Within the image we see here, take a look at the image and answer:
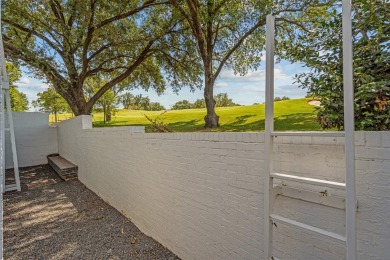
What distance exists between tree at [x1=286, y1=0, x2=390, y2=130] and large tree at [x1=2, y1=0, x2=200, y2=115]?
26.3ft

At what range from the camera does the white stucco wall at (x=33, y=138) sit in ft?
36.0

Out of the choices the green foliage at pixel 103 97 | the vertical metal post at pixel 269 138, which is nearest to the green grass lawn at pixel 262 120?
the vertical metal post at pixel 269 138

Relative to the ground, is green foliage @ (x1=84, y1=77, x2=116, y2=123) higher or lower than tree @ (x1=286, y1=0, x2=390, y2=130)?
higher

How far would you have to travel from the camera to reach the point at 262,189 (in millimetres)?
2236

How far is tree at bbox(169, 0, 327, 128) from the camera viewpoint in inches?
343

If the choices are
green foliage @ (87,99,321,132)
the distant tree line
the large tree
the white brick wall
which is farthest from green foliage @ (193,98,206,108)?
the white brick wall

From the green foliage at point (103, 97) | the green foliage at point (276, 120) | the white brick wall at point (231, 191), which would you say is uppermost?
the green foliage at point (103, 97)

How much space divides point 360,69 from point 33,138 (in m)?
12.6

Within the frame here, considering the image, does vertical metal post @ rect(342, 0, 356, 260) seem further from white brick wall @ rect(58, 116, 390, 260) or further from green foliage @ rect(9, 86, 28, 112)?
green foliage @ rect(9, 86, 28, 112)

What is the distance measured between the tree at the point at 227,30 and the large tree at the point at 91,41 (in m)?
1.15

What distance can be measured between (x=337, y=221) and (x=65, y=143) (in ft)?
34.0

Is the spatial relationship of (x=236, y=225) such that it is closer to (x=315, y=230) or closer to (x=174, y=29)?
(x=315, y=230)

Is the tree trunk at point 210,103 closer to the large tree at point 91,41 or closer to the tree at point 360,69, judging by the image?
the large tree at point 91,41

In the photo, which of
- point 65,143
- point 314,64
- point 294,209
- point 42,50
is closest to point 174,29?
point 42,50
